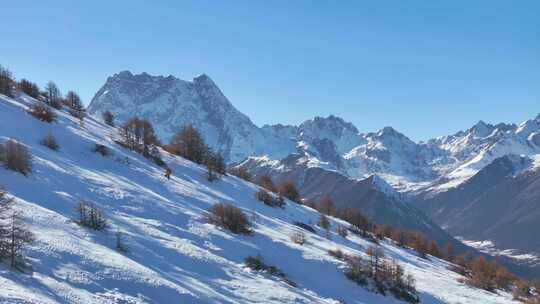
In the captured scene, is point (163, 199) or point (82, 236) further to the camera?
point (163, 199)

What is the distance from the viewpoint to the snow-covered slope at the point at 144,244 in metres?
17.3

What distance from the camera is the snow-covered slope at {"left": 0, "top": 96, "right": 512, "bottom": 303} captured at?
680 inches

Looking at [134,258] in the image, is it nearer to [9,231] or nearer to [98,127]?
[9,231]

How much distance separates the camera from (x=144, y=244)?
22062mm

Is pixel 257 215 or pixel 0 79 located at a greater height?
pixel 0 79

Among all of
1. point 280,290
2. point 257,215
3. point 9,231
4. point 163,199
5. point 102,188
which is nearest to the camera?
point 9,231

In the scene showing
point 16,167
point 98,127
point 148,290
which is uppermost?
point 98,127

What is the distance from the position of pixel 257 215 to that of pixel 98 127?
68.1 ft

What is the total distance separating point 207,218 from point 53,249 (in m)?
11.8

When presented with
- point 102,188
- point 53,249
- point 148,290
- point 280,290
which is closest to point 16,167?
point 102,188

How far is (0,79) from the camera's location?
148ft

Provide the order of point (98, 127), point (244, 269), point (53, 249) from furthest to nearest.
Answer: point (98, 127) → point (244, 269) → point (53, 249)

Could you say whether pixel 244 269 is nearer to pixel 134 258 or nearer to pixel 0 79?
pixel 134 258

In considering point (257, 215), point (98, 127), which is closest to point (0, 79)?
point (98, 127)
